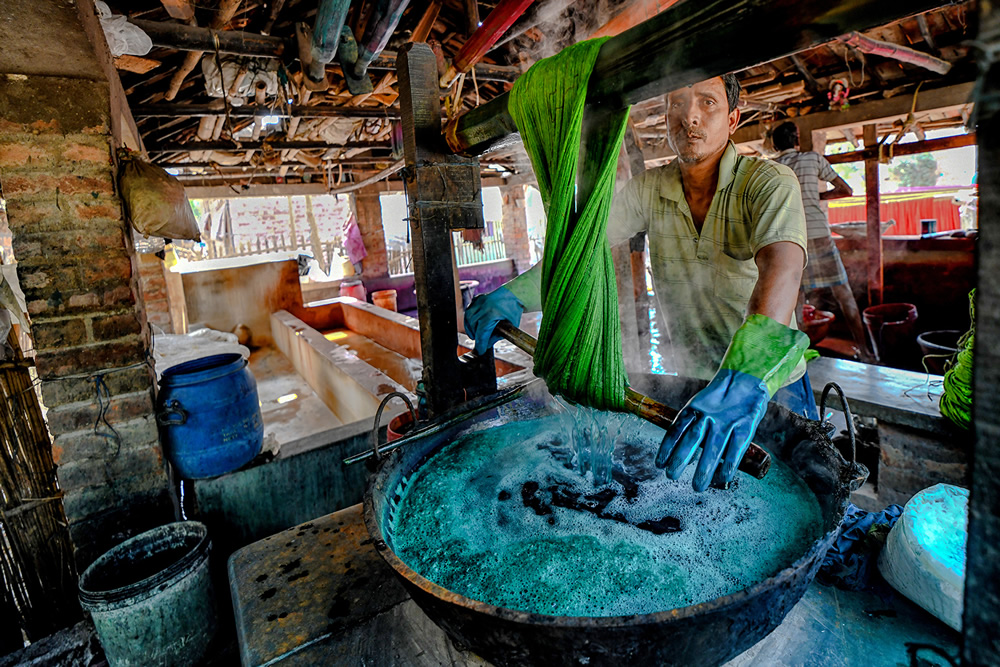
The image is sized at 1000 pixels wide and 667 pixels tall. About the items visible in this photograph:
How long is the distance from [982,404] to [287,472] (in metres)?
3.79

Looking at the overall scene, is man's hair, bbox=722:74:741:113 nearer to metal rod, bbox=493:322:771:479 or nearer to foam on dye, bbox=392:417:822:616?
metal rod, bbox=493:322:771:479

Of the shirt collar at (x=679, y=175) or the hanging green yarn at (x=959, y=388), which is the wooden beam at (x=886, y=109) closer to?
the hanging green yarn at (x=959, y=388)

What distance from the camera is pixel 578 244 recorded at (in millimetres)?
1562

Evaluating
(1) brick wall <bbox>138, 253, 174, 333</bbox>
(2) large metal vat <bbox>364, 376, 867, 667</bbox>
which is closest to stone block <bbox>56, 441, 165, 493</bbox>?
(2) large metal vat <bbox>364, 376, 867, 667</bbox>

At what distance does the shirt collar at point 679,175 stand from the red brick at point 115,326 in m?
3.08

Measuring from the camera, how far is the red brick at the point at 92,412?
282 cm

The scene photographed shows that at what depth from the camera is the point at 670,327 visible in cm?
277

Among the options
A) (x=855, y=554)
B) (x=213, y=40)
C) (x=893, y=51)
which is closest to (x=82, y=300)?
(x=213, y=40)

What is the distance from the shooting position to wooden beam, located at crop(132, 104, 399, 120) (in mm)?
5598

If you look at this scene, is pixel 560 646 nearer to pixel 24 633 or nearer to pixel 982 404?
pixel 982 404

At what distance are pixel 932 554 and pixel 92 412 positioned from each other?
388 cm

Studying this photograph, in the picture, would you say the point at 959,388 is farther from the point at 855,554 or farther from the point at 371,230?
the point at 371,230

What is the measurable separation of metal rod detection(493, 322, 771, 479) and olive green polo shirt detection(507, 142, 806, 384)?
1.16 ft

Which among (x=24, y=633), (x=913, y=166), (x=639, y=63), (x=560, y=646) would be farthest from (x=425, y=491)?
(x=913, y=166)
